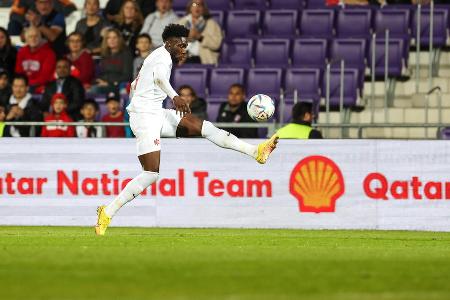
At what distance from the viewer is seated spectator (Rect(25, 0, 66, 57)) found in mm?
23109

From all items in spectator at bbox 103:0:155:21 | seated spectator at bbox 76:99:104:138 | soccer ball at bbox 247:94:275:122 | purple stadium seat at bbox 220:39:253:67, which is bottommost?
seated spectator at bbox 76:99:104:138

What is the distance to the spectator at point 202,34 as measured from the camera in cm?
2227

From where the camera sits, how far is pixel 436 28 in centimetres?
2206

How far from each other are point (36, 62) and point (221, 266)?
12950 mm

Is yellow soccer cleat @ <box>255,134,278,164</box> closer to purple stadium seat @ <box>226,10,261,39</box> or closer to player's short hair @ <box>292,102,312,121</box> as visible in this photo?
player's short hair @ <box>292,102,312,121</box>

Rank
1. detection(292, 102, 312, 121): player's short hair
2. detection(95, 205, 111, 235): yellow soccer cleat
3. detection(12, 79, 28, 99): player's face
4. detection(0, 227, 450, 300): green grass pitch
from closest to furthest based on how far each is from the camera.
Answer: detection(0, 227, 450, 300): green grass pitch, detection(95, 205, 111, 235): yellow soccer cleat, detection(292, 102, 312, 121): player's short hair, detection(12, 79, 28, 99): player's face

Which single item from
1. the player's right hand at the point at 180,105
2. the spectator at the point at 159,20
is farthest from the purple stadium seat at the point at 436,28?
the player's right hand at the point at 180,105

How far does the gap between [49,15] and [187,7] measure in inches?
103

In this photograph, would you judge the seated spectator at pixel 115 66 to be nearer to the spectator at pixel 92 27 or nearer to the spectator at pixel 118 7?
the spectator at pixel 92 27

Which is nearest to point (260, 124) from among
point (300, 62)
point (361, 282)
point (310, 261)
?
point (300, 62)

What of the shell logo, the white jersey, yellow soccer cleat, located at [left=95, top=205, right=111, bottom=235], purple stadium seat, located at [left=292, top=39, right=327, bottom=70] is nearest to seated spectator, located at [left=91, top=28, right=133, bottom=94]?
purple stadium seat, located at [left=292, top=39, right=327, bottom=70]

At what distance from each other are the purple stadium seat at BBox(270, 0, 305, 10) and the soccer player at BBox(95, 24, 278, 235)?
8.73 m

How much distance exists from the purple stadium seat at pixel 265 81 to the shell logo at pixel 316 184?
387 centimetres

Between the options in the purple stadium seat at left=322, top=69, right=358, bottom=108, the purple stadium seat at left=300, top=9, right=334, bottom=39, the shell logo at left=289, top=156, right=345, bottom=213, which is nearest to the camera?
the shell logo at left=289, top=156, right=345, bottom=213
